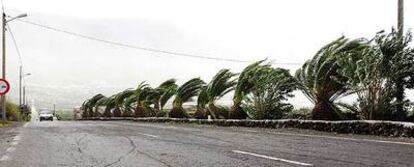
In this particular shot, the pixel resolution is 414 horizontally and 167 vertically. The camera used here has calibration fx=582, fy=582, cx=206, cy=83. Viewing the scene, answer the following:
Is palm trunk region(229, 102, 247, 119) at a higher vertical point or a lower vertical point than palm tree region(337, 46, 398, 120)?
lower

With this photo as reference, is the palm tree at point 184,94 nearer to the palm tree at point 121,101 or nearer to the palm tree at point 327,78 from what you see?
the palm tree at point 327,78

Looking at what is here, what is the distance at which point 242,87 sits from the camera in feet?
84.6

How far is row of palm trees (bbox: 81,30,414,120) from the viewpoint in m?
17.2

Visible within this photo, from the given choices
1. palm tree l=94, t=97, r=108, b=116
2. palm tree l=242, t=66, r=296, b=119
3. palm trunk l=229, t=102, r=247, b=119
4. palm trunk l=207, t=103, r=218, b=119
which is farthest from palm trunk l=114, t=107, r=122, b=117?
palm tree l=242, t=66, r=296, b=119

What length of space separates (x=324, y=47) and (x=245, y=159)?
1196 cm

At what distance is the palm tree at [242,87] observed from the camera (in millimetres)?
25500

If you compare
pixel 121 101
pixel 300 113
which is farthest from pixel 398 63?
pixel 121 101

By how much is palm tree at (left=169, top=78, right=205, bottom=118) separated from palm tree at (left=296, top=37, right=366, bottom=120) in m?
14.7

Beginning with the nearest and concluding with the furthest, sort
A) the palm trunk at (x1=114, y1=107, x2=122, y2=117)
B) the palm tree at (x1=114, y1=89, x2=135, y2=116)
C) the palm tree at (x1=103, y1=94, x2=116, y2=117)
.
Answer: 1. the palm tree at (x1=114, y1=89, x2=135, y2=116)
2. the palm trunk at (x1=114, y1=107, x2=122, y2=117)
3. the palm tree at (x1=103, y1=94, x2=116, y2=117)

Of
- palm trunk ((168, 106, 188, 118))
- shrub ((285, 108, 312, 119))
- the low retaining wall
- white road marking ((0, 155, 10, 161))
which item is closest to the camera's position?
white road marking ((0, 155, 10, 161))

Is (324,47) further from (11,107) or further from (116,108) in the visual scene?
(11,107)

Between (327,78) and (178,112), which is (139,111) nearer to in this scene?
(178,112)

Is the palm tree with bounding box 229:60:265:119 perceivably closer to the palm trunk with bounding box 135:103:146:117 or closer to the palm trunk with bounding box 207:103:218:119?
the palm trunk with bounding box 207:103:218:119

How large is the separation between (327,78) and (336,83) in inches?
13.7
